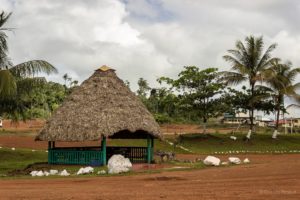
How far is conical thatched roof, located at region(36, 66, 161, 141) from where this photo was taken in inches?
861

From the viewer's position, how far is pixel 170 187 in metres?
14.3

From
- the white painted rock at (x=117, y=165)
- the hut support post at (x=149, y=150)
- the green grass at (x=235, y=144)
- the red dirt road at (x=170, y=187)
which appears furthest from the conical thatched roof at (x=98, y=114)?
the green grass at (x=235, y=144)

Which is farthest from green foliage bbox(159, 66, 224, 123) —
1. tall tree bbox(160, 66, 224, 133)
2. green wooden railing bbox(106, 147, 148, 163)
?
green wooden railing bbox(106, 147, 148, 163)

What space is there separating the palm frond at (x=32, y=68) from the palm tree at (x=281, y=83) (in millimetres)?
20868

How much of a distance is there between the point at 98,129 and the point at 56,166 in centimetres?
278

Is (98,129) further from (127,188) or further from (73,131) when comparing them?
(127,188)

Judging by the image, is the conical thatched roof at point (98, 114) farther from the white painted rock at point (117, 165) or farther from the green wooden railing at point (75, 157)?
the white painted rock at point (117, 165)

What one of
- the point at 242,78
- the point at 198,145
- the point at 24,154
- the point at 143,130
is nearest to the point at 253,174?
the point at 143,130

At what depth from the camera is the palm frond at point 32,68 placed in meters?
23.1

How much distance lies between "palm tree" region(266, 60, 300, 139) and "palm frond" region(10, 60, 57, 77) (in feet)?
68.5

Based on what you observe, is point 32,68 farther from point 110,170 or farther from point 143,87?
point 143,87

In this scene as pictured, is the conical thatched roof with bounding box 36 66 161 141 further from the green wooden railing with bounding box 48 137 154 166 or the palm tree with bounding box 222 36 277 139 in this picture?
the palm tree with bounding box 222 36 277 139

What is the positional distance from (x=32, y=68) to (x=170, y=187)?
11463 millimetres

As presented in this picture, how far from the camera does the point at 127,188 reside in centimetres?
1426
